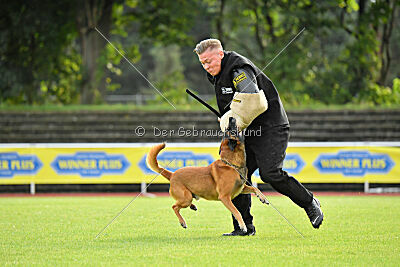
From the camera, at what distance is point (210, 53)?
18.5 ft

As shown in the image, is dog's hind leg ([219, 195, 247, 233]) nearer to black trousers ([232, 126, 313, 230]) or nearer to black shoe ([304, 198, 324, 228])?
black trousers ([232, 126, 313, 230])

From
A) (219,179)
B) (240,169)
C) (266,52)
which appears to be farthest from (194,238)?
(266,52)

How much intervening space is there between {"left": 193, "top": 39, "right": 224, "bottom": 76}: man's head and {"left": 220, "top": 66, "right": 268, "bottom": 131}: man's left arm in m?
0.21

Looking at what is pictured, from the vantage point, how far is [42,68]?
18.1 metres

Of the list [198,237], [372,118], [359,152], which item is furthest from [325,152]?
[198,237]

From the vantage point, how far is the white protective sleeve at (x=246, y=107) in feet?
17.8

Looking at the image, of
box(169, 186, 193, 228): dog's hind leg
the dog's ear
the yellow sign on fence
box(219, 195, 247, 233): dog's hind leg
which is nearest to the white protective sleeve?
the dog's ear

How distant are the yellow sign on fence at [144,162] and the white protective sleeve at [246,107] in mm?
6087

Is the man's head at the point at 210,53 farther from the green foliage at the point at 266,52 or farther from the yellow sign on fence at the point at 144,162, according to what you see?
the green foliage at the point at 266,52

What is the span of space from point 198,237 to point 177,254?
103 centimetres

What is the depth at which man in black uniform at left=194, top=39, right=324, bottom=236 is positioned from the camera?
217 inches

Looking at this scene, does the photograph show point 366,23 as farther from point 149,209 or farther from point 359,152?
point 149,209

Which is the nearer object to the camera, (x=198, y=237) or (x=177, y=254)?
(x=177, y=254)

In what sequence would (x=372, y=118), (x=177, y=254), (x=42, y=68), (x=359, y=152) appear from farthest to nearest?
(x=42, y=68), (x=372, y=118), (x=359, y=152), (x=177, y=254)
